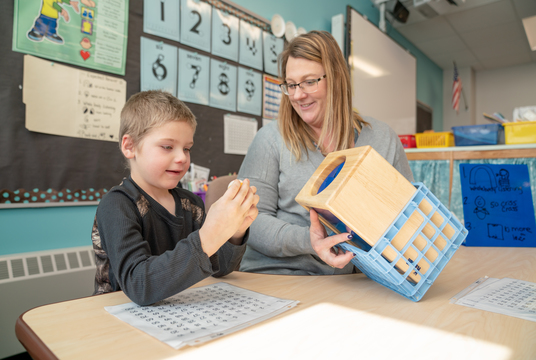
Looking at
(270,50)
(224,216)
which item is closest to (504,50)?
(270,50)

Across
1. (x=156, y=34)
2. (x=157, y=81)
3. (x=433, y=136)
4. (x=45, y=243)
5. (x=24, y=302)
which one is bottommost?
(x=24, y=302)

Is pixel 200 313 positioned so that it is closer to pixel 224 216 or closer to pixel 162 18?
pixel 224 216

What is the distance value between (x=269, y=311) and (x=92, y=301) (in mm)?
331

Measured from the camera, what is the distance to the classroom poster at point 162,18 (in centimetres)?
194

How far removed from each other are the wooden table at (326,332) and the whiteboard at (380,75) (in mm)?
2687

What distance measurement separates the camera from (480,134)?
2.16m

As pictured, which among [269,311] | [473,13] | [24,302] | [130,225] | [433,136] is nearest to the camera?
[269,311]

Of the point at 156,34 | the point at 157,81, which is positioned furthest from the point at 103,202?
the point at 156,34

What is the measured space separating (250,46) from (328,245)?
6.99 ft

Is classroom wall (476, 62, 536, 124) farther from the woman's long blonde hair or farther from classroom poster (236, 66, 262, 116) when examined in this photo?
the woman's long blonde hair

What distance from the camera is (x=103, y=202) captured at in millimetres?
801

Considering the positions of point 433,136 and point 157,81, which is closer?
point 157,81

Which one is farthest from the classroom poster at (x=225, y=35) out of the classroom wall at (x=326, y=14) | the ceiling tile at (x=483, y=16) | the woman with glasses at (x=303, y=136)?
the ceiling tile at (x=483, y=16)

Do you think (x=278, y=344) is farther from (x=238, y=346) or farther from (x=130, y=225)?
(x=130, y=225)
